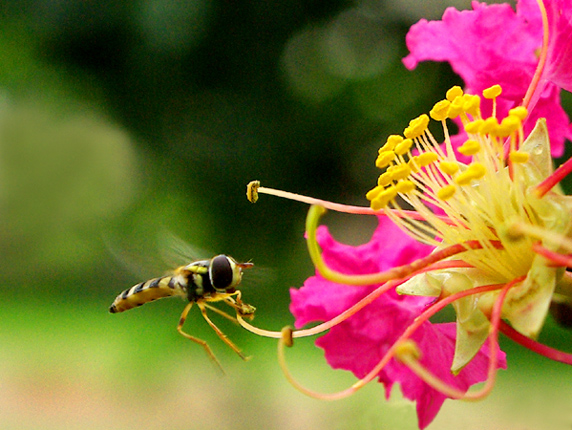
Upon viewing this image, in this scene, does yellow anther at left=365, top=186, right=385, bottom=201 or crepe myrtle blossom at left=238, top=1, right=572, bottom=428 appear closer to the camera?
crepe myrtle blossom at left=238, top=1, right=572, bottom=428

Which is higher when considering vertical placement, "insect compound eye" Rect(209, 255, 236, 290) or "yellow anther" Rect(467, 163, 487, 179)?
"yellow anther" Rect(467, 163, 487, 179)

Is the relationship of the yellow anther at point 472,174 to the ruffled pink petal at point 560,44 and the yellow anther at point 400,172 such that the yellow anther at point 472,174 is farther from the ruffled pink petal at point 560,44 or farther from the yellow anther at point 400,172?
the ruffled pink petal at point 560,44

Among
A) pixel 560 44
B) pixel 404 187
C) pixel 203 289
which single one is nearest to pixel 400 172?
pixel 404 187

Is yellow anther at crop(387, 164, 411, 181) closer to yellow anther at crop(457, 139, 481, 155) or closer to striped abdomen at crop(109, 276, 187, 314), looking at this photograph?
yellow anther at crop(457, 139, 481, 155)

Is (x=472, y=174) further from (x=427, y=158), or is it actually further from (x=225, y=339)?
(x=225, y=339)

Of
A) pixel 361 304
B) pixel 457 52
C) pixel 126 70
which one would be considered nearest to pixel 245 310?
pixel 361 304

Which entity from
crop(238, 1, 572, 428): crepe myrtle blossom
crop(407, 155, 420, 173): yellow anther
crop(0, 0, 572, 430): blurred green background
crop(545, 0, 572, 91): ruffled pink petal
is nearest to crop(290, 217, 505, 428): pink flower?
crop(238, 1, 572, 428): crepe myrtle blossom

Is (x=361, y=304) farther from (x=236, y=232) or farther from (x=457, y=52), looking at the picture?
(x=236, y=232)

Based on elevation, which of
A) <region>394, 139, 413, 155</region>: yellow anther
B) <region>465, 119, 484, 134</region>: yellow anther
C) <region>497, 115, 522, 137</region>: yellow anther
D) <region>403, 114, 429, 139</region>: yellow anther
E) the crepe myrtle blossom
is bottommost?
the crepe myrtle blossom

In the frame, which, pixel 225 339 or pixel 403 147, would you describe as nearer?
pixel 403 147
